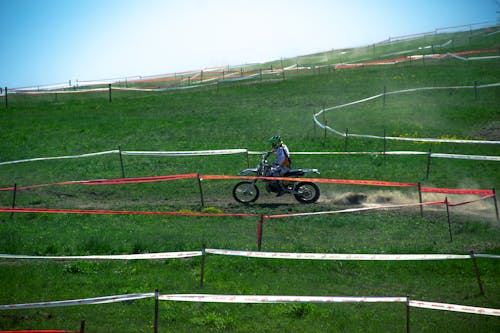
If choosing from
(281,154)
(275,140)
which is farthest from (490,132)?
(275,140)

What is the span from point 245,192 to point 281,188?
4.09 feet

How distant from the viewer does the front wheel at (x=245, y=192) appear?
1864 cm

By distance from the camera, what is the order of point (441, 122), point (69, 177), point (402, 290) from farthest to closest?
point (441, 122) → point (69, 177) → point (402, 290)

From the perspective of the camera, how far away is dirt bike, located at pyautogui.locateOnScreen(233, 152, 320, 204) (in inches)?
728

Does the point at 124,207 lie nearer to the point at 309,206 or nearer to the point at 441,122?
the point at 309,206

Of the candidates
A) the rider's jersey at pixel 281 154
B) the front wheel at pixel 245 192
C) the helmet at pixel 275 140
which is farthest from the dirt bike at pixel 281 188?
the helmet at pixel 275 140

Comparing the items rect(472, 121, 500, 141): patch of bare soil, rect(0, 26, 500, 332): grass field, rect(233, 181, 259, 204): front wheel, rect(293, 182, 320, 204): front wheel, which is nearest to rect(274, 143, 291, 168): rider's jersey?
rect(293, 182, 320, 204): front wheel

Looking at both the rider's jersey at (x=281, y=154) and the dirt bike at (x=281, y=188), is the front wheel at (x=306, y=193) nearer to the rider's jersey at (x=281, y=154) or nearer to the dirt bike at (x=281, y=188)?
the dirt bike at (x=281, y=188)

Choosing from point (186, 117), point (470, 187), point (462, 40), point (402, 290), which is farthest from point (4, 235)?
point (462, 40)

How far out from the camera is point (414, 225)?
51.5ft

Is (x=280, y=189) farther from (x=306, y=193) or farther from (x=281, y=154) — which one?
(x=281, y=154)

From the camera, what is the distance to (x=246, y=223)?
53.8 feet

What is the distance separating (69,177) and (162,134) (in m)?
8.18

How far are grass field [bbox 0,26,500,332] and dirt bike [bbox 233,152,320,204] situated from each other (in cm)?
49
